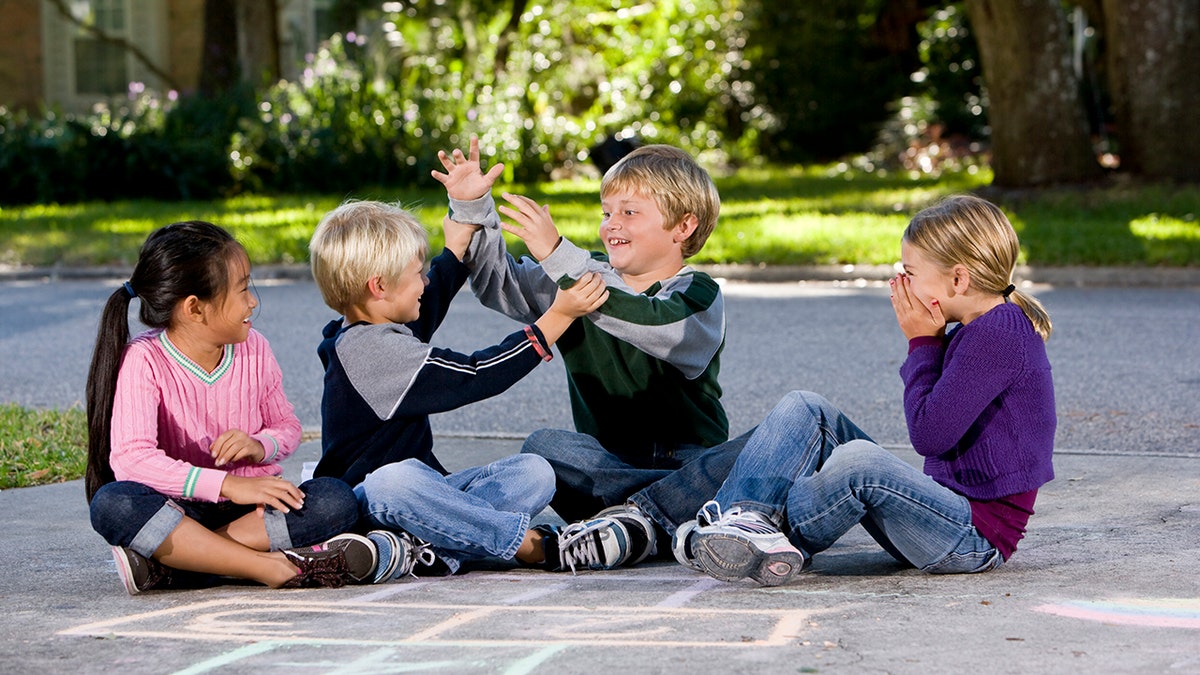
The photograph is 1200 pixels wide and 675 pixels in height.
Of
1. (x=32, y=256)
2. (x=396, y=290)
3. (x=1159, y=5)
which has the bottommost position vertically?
(x=32, y=256)

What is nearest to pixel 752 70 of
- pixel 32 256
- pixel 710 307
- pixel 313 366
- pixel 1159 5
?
pixel 1159 5

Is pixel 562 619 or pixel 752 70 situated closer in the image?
pixel 562 619

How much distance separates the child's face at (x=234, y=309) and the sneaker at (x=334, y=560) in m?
0.58

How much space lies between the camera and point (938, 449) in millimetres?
3738

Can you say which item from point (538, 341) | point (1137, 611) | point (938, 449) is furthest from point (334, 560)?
point (1137, 611)

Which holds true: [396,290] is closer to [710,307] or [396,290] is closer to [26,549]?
[710,307]

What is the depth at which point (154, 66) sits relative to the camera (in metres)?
24.6

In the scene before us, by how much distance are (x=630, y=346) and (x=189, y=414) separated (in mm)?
1182

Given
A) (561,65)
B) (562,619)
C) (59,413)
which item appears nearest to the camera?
(562,619)

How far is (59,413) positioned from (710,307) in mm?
3492

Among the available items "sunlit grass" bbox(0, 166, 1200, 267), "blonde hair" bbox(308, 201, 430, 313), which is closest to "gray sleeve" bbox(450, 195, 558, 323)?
"blonde hair" bbox(308, 201, 430, 313)

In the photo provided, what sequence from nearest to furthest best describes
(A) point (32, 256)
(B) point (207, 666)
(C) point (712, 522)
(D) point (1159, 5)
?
(B) point (207, 666) → (C) point (712, 522) → (A) point (32, 256) → (D) point (1159, 5)

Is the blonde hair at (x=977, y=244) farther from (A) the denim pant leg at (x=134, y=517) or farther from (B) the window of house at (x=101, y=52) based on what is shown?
(B) the window of house at (x=101, y=52)

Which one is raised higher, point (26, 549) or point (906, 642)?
point (906, 642)
